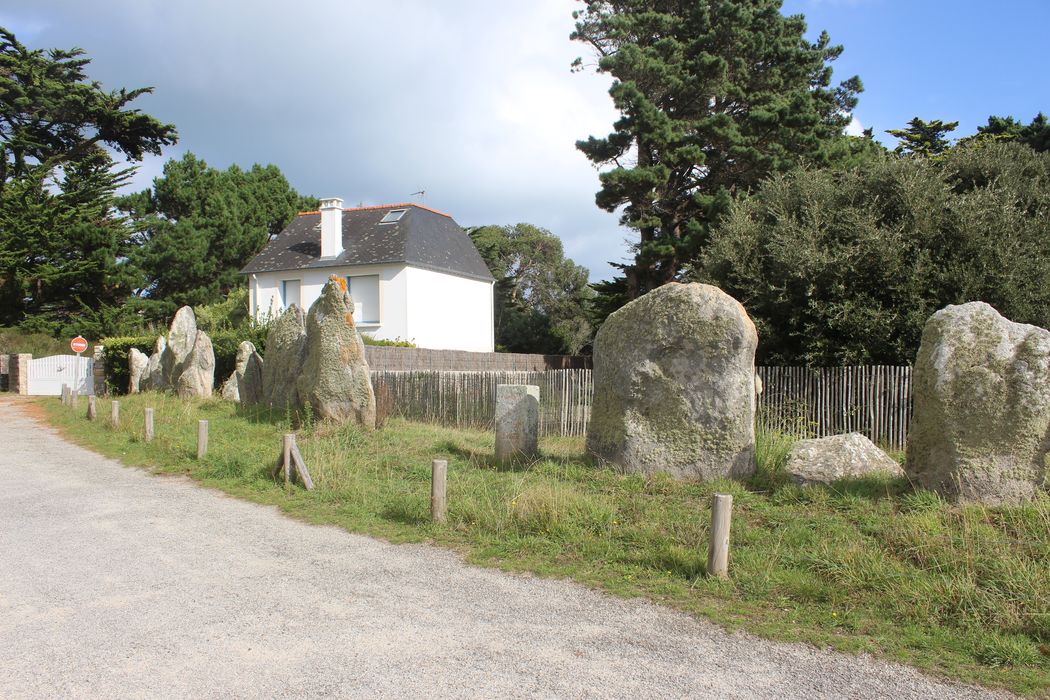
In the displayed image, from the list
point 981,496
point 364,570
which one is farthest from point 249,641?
point 981,496

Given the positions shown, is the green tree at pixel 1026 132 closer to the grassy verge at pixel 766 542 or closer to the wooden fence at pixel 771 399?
the wooden fence at pixel 771 399

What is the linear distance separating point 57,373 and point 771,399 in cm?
2986

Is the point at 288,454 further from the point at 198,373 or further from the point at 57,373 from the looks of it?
the point at 57,373

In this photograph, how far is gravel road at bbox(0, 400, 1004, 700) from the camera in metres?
4.18

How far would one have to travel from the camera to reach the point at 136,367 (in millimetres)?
25359

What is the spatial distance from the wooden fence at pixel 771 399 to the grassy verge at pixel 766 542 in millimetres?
3274

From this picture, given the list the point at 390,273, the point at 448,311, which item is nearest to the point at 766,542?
the point at 390,273

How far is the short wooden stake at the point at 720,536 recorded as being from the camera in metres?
5.83

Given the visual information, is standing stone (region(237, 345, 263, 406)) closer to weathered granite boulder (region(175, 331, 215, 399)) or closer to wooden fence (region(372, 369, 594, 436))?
weathered granite boulder (region(175, 331, 215, 399))

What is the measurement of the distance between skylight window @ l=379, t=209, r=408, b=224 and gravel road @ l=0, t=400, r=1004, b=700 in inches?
1055

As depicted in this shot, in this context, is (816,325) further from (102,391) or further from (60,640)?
(102,391)

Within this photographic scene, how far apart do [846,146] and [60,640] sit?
86.6 ft

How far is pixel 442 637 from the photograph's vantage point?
16.0 ft

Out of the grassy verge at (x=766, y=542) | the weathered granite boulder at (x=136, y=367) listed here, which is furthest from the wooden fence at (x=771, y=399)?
the weathered granite boulder at (x=136, y=367)
